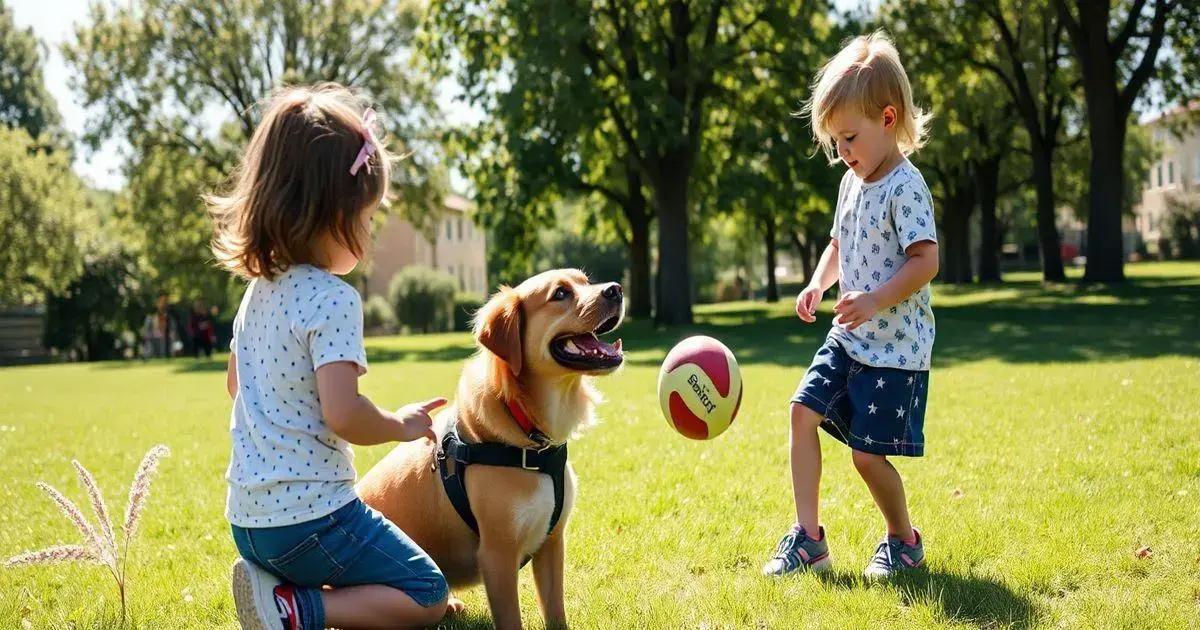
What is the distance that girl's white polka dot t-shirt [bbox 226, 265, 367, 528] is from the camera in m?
3.42

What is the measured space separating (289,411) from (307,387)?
0.35 ft

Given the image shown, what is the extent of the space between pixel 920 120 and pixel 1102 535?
92.3 inches

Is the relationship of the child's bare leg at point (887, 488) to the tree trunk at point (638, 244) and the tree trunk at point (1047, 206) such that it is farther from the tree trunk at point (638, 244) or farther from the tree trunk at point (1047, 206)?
the tree trunk at point (1047, 206)

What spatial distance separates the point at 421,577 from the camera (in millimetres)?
3666

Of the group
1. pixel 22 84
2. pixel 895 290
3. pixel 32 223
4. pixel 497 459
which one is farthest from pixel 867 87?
pixel 22 84

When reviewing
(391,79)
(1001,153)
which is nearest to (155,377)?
(391,79)

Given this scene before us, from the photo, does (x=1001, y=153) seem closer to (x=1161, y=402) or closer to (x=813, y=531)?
(x=1161, y=402)

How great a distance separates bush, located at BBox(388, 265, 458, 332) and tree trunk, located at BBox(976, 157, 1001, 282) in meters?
29.0

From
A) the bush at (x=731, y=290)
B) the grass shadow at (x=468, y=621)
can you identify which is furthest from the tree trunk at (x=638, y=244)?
the bush at (x=731, y=290)

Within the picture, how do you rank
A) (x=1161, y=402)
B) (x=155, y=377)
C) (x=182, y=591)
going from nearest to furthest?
(x=182, y=591) < (x=1161, y=402) < (x=155, y=377)

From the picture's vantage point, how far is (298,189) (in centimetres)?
344

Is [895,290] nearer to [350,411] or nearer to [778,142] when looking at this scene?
[350,411]

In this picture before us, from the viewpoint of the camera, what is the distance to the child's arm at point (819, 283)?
534 centimetres

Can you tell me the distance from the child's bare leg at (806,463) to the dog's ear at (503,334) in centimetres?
167
